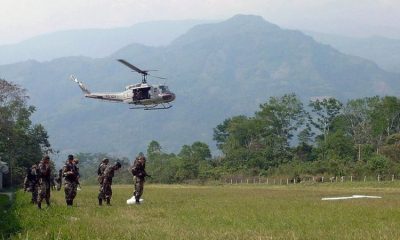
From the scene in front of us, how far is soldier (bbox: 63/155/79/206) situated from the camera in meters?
27.0

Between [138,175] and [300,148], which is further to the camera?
[300,148]

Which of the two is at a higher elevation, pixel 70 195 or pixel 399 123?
pixel 399 123

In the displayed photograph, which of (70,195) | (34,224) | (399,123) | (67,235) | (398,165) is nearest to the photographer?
(67,235)

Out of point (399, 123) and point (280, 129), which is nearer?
point (399, 123)

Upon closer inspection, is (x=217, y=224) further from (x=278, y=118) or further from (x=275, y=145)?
(x=278, y=118)

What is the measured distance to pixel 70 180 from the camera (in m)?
27.2

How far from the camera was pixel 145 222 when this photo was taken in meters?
18.5

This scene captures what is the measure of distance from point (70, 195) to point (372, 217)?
13.8 metres

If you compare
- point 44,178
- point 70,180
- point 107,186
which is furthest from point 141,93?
Answer: point 44,178

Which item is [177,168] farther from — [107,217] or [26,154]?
[107,217]

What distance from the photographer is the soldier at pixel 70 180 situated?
2702cm

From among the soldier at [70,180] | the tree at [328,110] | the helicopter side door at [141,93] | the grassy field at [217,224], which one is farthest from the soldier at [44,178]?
the tree at [328,110]

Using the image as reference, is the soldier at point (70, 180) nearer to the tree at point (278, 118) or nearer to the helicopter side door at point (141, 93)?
the helicopter side door at point (141, 93)

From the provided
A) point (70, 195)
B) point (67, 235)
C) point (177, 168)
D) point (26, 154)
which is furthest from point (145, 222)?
point (177, 168)
